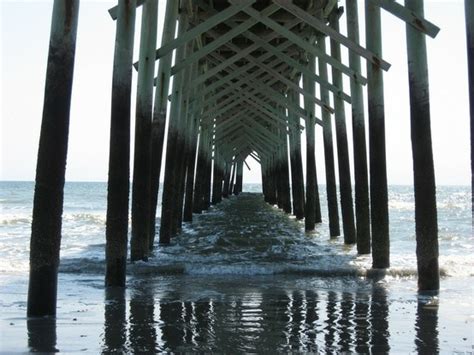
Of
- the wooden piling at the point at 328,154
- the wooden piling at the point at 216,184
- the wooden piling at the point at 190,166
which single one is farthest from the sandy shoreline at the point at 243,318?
the wooden piling at the point at 216,184

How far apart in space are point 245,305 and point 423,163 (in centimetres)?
200

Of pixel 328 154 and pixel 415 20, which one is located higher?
pixel 415 20

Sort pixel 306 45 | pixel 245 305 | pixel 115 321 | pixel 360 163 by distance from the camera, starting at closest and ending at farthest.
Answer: pixel 115 321 < pixel 245 305 < pixel 360 163 < pixel 306 45

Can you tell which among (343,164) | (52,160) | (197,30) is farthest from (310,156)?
(52,160)

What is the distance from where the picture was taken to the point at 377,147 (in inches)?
283

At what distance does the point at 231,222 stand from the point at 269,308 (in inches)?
413

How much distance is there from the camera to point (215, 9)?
1259cm

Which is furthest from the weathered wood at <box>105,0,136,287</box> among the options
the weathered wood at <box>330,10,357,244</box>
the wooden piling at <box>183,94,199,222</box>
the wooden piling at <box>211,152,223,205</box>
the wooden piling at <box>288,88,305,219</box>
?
the wooden piling at <box>211,152,223,205</box>

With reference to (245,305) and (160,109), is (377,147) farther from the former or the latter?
(160,109)

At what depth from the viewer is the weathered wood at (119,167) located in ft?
19.1

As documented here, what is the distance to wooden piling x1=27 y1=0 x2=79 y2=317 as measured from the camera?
4344 mm

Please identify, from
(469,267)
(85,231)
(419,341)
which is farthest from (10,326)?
(85,231)

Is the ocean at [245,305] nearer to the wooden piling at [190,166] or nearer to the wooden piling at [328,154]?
the wooden piling at [328,154]

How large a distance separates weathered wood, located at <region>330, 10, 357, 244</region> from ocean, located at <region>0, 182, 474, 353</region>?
564mm
